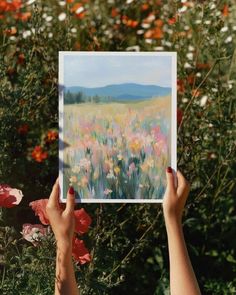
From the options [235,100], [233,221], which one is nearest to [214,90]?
[235,100]

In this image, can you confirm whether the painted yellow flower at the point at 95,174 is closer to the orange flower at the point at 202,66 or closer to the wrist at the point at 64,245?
the wrist at the point at 64,245

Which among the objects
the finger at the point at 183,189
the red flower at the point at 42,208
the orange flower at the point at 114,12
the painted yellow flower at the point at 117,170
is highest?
→ the orange flower at the point at 114,12

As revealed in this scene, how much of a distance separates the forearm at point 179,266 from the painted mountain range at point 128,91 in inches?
20.7

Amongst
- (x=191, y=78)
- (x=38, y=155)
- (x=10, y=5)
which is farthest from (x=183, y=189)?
(x=10, y=5)

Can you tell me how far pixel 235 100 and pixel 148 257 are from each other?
0.89m

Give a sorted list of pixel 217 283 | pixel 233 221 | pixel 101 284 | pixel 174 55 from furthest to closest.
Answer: pixel 233 221
pixel 217 283
pixel 101 284
pixel 174 55

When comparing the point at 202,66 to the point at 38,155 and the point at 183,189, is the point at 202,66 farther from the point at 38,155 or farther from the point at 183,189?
the point at 183,189

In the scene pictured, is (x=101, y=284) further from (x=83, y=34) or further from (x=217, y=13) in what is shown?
(x=83, y=34)

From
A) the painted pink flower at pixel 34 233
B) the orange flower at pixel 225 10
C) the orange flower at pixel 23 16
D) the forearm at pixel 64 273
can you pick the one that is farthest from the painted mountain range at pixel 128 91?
the orange flower at pixel 225 10

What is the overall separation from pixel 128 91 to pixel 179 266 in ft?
2.16

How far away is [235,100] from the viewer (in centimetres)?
371

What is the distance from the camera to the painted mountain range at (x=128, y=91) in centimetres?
257

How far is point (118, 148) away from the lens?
2.55 meters

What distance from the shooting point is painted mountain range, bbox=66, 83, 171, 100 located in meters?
2.57
